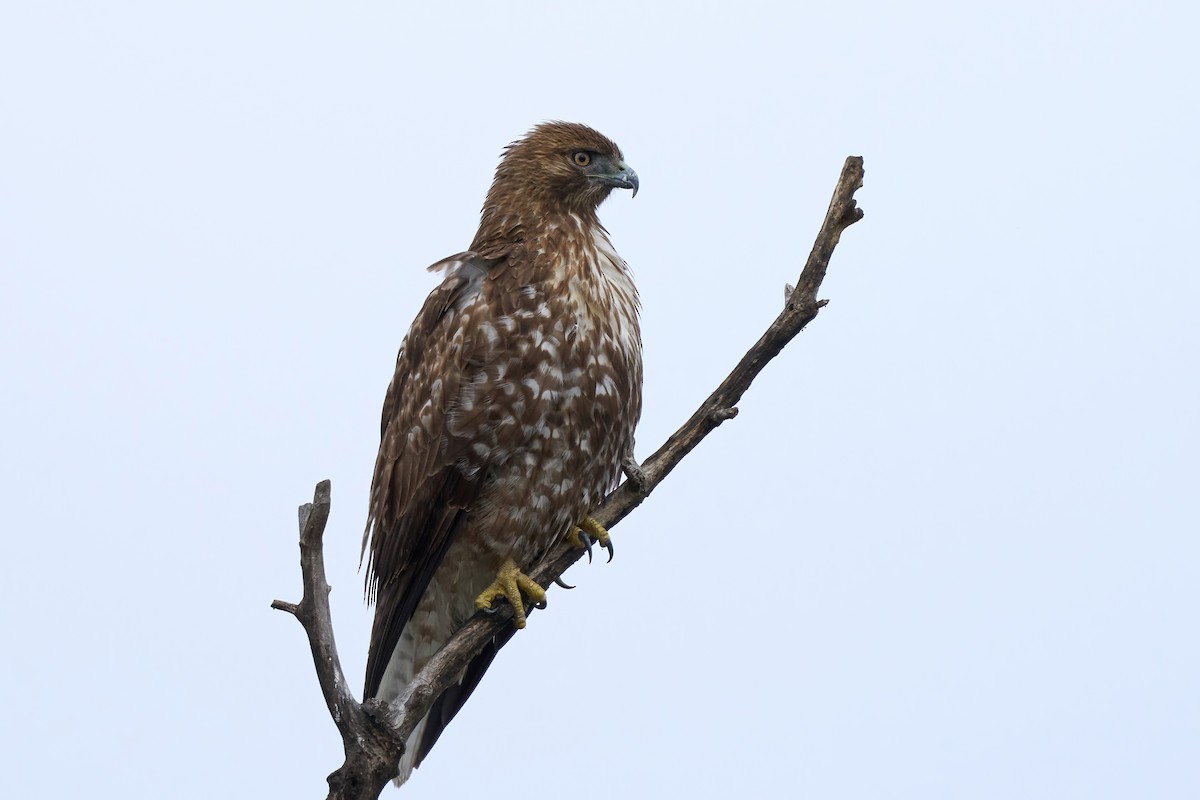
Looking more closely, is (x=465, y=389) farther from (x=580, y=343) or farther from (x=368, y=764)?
(x=368, y=764)

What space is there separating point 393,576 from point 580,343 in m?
1.21

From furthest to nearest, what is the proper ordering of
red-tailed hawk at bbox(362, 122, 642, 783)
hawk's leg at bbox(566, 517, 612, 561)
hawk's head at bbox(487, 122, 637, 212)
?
hawk's head at bbox(487, 122, 637, 212) < hawk's leg at bbox(566, 517, 612, 561) < red-tailed hawk at bbox(362, 122, 642, 783)

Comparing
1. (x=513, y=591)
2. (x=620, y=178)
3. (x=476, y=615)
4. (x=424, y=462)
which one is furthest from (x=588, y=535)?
(x=620, y=178)

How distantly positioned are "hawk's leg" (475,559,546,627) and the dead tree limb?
0.15 feet

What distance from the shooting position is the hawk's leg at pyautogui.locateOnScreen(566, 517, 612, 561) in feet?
→ 18.5

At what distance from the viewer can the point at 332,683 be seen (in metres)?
4.71

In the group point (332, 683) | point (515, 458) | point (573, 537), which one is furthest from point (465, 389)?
point (332, 683)

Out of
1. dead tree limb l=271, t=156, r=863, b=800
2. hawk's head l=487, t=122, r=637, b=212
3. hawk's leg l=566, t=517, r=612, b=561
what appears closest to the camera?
dead tree limb l=271, t=156, r=863, b=800

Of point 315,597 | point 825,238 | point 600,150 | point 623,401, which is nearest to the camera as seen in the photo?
point 315,597

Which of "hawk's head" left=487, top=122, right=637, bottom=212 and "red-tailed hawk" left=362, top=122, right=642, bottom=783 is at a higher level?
"hawk's head" left=487, top=122, right=637, bottom=212

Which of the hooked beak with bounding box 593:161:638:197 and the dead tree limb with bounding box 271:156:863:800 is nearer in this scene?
the dead tree limb with bounding box 271:156:863:800

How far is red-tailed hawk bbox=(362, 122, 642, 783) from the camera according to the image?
212 inches

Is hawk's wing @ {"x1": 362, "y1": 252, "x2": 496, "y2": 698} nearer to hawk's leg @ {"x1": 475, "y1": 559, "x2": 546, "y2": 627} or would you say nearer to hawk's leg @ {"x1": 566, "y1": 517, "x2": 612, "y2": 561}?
hawk's leg @ {"x1": 475, "y1": 559, "x2": 546, "y2": 627}

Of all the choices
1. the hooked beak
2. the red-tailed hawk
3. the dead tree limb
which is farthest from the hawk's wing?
the hooked beak
